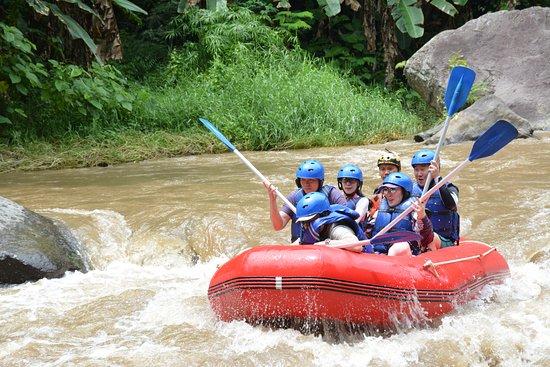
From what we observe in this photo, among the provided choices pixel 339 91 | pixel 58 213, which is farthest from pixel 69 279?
pixel 339 91

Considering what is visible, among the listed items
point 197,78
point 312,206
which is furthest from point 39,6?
point 312,206

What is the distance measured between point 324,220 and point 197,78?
870cm

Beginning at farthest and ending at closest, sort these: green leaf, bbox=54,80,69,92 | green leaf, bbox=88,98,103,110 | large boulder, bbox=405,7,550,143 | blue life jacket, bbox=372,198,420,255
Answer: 1. large boulder, bbox=405,7,550,143
2. green leaf, bbox=88,98,103,110
3. green leaf, bbox=54,80,69,92
4. blue life jacket, bbox=372,198,420,255

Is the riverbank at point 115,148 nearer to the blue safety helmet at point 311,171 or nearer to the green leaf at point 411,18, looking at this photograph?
the green leaf at point 411,18

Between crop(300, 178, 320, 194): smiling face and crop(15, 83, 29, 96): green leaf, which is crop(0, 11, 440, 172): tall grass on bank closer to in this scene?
crop(15, 83, 29, 96): green leaf

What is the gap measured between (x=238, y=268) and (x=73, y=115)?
711cm

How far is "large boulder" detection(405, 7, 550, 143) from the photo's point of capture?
10680 mm

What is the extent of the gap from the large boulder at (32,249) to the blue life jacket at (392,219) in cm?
228

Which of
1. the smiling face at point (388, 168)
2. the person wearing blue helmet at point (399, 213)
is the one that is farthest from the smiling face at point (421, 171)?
the person wearing blue helmet at point (399, 213)

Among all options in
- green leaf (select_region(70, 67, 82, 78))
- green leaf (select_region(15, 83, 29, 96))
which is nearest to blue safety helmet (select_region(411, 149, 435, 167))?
green leaf (select_region(15, 83, 29, 96))

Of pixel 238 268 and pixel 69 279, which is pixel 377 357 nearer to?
pixel 238 268

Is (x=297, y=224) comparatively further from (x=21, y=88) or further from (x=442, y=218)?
(x=21, y=88)

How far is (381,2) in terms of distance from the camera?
13.7 meters

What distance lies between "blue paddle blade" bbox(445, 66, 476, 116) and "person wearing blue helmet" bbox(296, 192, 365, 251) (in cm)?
93
